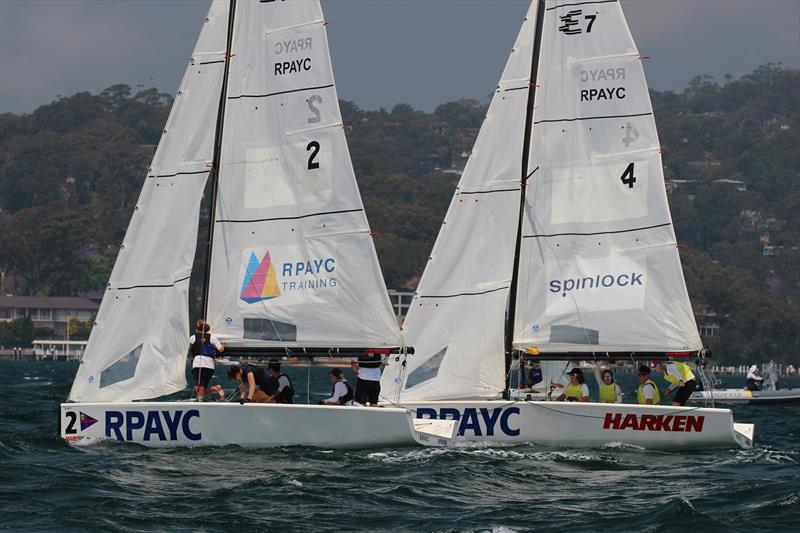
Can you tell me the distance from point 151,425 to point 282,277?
2.84 meters

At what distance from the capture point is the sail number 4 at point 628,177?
23.4 metres

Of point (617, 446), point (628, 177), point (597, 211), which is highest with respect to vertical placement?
point (628, 177)

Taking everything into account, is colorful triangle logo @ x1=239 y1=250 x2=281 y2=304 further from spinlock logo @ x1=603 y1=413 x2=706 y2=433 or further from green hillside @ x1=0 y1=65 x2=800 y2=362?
green hillside @ x1=0 y1=65 x2=800 y2=362

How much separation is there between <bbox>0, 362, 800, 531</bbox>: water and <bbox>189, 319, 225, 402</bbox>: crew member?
104 cm

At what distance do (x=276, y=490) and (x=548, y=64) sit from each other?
9.58 m

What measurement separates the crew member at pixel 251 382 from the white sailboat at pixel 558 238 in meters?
2.53

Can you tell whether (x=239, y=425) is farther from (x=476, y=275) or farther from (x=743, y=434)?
(x=743, y=434)

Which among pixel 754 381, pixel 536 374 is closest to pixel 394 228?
pixel 754 381

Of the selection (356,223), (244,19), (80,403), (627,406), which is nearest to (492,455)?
(627,406)

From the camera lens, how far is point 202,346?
831 inches

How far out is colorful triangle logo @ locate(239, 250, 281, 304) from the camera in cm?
2175

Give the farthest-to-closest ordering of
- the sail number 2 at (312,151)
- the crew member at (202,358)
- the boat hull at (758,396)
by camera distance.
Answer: the boat hull at (758,396)
the sail number 2 at (312,151)
the crew member at (202,358)

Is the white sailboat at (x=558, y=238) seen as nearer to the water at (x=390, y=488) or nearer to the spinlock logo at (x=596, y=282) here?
the spinlock logo at (x=596, y=282)

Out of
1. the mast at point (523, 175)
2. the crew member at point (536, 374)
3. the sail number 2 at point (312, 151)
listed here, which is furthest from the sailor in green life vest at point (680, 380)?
the sail number 2 at point (312, 151)
